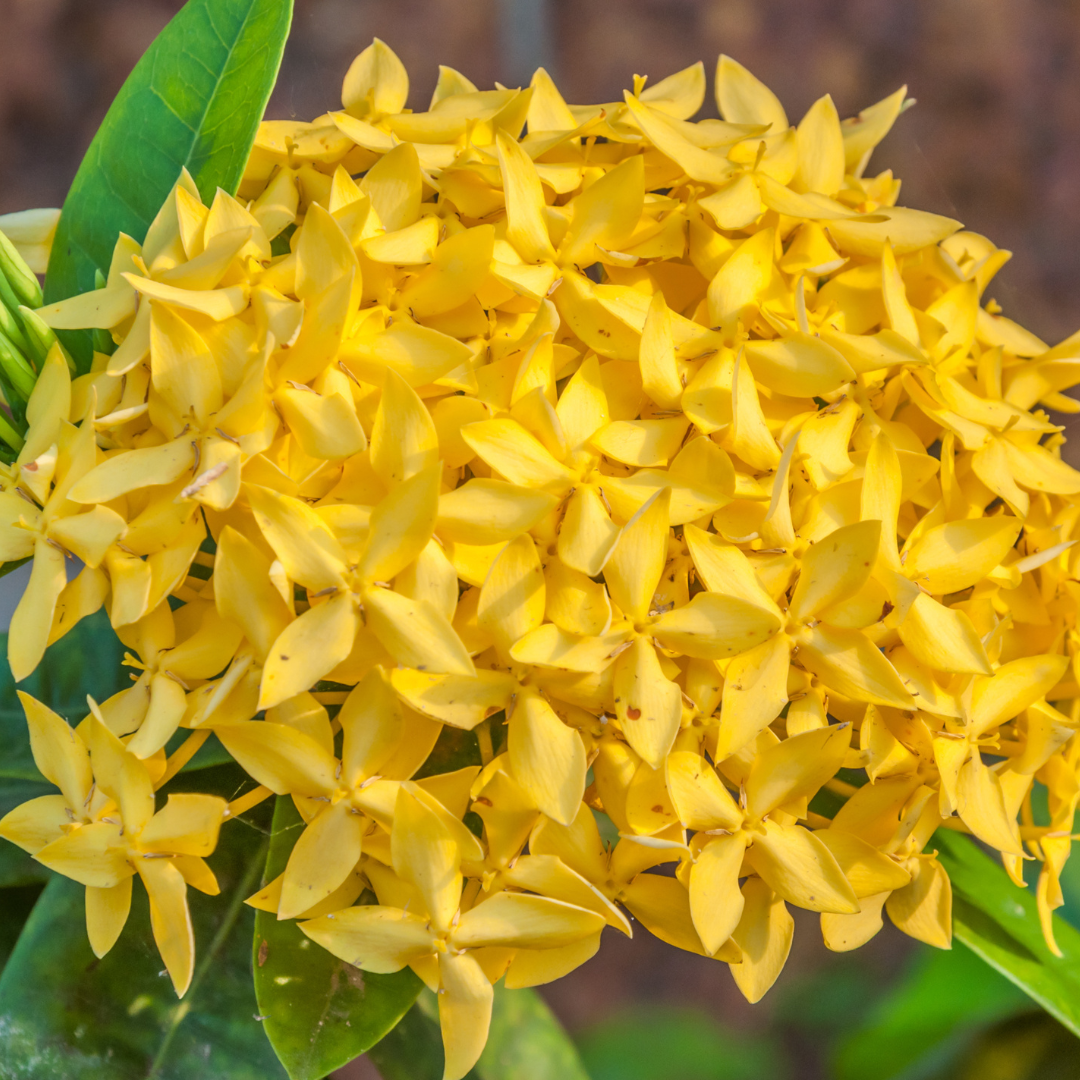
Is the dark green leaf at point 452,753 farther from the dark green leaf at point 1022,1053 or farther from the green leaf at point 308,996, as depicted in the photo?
the dark green leaf at point 1022,1053

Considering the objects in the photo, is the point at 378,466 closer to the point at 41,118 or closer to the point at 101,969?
the point at 101,969

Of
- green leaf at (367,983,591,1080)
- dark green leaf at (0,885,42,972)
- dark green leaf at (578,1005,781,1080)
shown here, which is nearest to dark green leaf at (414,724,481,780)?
green leaf at (367,983,591,1080)

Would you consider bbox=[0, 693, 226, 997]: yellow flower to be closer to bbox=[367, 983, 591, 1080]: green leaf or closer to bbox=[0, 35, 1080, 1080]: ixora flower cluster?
bbox=[0, 35, 1080, 1080]: ixora flower cluster

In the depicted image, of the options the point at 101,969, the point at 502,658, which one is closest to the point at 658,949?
the point at 101,969

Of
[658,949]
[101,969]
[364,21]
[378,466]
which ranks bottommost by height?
[658,949]

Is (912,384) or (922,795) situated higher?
(912,384)

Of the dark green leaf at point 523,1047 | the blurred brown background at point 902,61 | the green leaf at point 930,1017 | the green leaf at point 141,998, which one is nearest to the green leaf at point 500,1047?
the dark green leaf at point 523,1047

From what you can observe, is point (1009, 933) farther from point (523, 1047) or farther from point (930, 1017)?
point (930, 1017)
